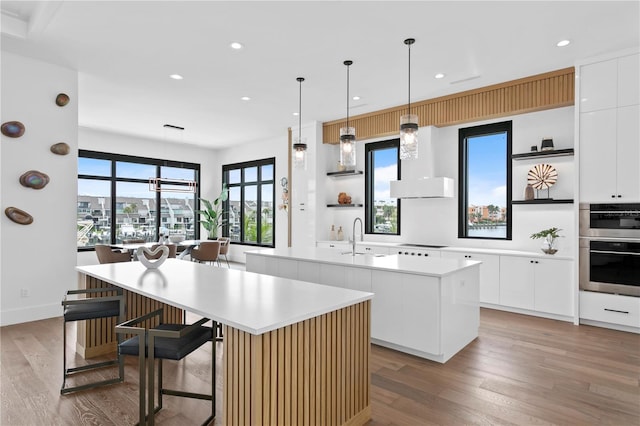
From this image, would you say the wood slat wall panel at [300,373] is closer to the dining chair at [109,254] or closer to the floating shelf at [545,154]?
the floating shelf at [545,154]

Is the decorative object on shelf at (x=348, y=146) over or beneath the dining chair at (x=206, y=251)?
over

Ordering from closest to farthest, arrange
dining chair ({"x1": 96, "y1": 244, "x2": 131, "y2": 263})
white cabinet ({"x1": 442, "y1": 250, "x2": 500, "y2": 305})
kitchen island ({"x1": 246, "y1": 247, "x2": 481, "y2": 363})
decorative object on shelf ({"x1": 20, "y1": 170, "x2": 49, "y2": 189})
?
kitchen island ({"x1": 246, "y1": 247, "x2": 481, "y2": 363}), decorative object on shelf ({"x1": 20, "y1": 170, "x2": 49, "y2": 189}), white cabinet ({"x1": 442, "y1": 250, "x2": 500, "y2": 305}), dining chair ({"x1": 96, "y1": 244, "x2": 131, "y2": 263})

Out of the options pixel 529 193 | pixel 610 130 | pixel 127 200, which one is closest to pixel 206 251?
pixel 127 200

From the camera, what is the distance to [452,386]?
2.76 m

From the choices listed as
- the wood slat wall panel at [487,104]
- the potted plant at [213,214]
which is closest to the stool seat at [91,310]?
the wood slat wall panel at [487,104]

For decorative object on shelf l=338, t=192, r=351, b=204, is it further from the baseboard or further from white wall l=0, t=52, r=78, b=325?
the baseboard

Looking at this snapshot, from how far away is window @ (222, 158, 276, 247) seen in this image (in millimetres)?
8891

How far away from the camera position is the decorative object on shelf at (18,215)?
13.7 ft

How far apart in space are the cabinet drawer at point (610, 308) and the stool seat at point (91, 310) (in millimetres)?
4835

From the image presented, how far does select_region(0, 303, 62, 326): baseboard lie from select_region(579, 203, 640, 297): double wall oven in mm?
6305

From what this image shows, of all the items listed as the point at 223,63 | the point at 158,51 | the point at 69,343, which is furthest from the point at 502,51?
the point at 69,343

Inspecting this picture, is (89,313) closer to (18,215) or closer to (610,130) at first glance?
(18,215)

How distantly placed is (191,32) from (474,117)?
389 cm

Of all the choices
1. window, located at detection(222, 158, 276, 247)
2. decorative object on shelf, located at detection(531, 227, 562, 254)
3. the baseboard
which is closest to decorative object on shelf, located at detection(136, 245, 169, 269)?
the baseboard
